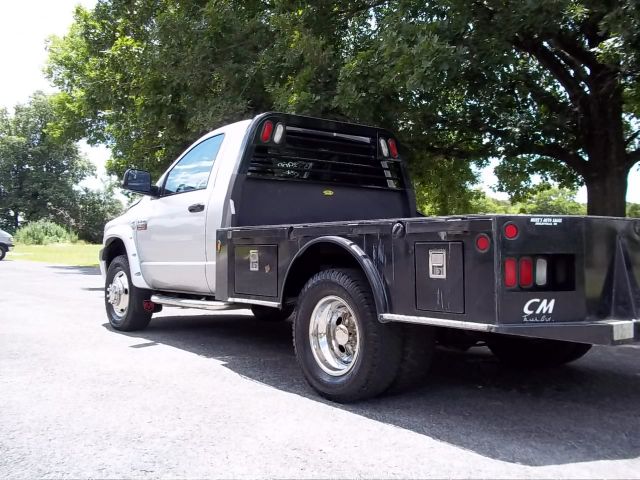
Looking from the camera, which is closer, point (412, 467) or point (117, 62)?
point (412, 467)

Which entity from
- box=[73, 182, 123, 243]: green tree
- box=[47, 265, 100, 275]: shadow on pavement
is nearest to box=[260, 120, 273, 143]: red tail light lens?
box=[47, 265, 100, 275]: shadow on pavement

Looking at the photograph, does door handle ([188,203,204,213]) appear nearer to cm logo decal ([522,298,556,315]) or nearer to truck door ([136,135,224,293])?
truck door ([136,135,224,293])

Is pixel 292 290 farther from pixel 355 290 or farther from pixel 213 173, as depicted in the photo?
pixel 213 173

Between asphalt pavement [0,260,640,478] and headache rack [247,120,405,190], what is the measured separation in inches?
73.1

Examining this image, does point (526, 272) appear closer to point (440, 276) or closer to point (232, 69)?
point (440, 276)

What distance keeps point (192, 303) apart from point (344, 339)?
225 cm

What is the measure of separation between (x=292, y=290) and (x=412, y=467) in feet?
6.74

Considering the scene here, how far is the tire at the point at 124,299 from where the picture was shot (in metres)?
7.29

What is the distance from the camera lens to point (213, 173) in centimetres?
613

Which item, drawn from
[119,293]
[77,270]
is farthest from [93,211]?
[119,293]

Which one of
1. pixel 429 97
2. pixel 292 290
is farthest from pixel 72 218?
pixel 292 290

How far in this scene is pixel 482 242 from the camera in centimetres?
348

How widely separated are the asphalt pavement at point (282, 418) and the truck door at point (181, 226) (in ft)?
2.58

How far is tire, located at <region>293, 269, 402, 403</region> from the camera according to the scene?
160 inches
